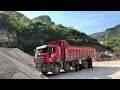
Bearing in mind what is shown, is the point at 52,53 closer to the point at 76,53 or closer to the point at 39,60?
the point at 39,60

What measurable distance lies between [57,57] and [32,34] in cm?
1798

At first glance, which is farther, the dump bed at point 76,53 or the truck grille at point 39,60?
the dump bed at point 76,53

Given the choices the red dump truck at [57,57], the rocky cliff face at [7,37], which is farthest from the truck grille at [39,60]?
the rocky cliff face at [7,37]

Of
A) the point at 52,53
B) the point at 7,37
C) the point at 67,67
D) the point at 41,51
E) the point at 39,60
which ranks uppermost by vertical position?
the point at 7,37

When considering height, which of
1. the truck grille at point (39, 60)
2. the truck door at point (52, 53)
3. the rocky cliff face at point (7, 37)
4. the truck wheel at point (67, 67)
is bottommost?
the truck wheel at point (67, 67)

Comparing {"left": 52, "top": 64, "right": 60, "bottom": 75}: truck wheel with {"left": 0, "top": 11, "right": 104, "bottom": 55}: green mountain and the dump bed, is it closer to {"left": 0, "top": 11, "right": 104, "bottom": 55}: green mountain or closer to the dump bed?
the dump bed

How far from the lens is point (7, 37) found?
31.9 metres

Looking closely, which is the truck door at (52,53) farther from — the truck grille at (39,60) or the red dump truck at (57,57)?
the truck grille at (39,60)

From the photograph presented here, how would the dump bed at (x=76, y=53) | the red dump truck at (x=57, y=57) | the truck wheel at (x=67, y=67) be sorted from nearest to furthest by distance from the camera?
the red dump truck at (x=57, y=57), the truck wheel at (x=67, y=67), the dump bed at (x=76, y=53)

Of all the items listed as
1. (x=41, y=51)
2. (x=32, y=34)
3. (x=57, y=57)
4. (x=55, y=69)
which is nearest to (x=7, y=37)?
(x=32, y=34)

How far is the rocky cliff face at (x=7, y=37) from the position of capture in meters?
31.2

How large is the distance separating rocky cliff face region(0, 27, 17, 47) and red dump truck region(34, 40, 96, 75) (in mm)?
16037
